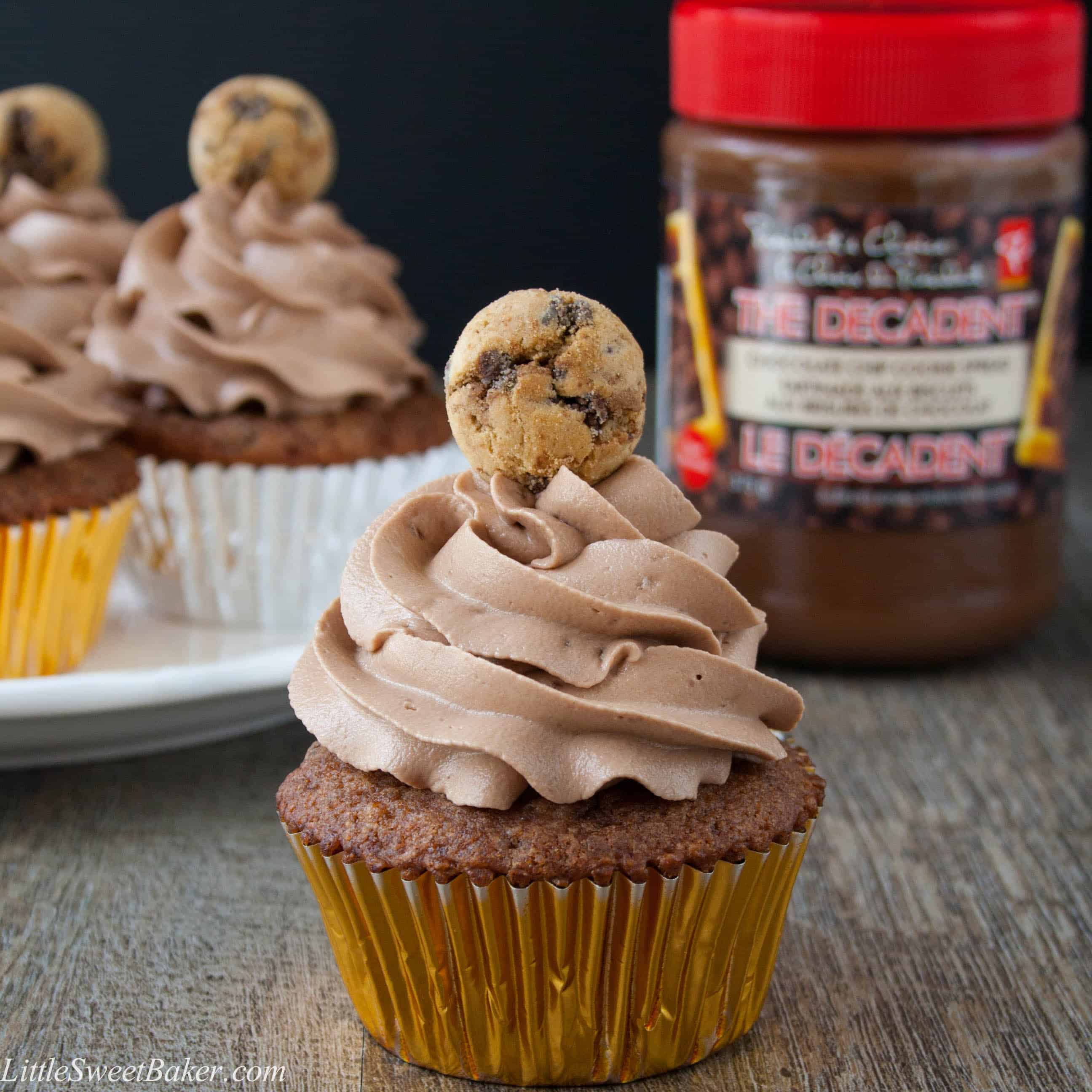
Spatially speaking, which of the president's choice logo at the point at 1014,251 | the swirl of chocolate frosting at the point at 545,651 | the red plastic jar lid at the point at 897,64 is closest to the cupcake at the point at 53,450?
the swirl of chocolate frosting at the point at 545,651

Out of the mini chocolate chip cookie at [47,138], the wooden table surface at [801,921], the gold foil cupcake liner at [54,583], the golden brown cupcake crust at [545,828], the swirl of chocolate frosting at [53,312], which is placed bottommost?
the wooden table surface at [801,921]

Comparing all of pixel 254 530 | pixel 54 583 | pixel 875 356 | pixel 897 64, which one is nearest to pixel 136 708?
pixel 54 583

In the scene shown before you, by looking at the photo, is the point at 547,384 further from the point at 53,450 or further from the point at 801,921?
the point at 53,450

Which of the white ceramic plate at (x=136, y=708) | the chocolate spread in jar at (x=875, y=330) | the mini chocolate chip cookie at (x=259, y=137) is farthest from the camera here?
the mini chocolate chip cookie at (x=259, y=137)

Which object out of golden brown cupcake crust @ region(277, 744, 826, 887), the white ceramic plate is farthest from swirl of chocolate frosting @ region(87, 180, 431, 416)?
golden brown cupcake crust @ region(277, 744, 826, 887)

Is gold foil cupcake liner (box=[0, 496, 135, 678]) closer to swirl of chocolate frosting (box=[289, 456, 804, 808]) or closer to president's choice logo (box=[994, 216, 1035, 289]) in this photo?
swirl of chocolate frosting (box=[289, 456, 804, 808])

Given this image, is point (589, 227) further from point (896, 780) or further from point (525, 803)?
point (525, 803)

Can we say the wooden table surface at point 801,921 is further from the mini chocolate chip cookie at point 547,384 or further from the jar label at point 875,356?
the mini chocolate chip cookie at point 547,384
